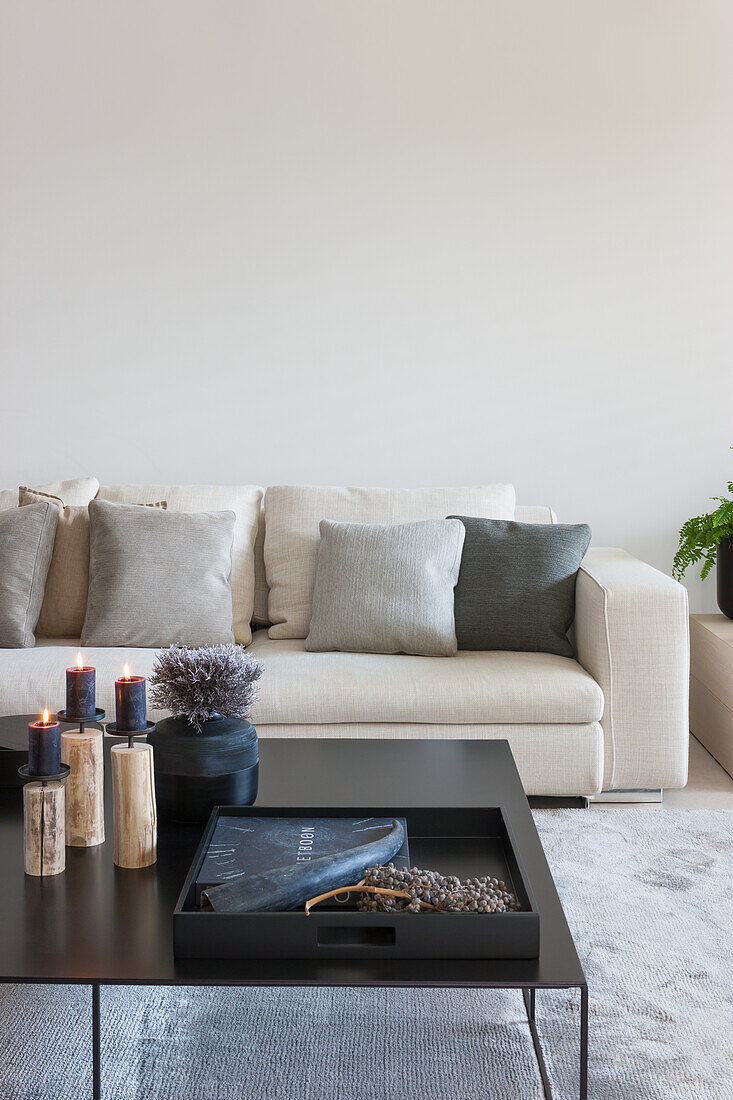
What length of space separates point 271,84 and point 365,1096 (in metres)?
3.38

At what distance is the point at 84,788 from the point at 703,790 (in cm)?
202

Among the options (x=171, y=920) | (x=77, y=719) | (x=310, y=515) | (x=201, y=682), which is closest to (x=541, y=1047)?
(x=171, y=920)

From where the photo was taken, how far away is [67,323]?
11.9 ft

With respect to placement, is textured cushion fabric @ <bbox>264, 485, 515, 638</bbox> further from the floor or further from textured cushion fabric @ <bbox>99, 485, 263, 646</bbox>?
the floor

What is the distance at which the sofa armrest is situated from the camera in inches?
104

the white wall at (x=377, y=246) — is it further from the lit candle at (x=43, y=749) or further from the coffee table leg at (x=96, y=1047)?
the coffee table leg at (x=96, y=1047)

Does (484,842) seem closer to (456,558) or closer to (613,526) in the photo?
(456,558)

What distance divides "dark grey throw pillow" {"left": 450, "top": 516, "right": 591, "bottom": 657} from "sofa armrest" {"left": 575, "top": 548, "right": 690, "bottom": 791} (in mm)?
248

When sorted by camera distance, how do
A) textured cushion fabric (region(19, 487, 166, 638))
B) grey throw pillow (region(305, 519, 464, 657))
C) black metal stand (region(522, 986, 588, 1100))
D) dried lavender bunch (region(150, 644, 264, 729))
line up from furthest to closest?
textured cushion fabric (region(19, 487, 166, 638))
grey throw pillow (region(305, 519, 464, 657))
dried lavender bunch (region(150, 644, 264, 729))
black metal stand (region(522, 986, 588, 1100))

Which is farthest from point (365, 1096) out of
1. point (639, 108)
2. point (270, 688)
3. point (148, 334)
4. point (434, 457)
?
point (639, 108)

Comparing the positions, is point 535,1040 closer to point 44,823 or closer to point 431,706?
point 44,823

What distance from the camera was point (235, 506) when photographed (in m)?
3.27

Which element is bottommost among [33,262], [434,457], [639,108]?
[434,457]

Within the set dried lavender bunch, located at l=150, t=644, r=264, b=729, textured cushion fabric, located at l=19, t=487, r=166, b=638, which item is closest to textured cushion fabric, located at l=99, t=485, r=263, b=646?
textured cushion fabric, located at l=19, t=487, r=166, b=638
